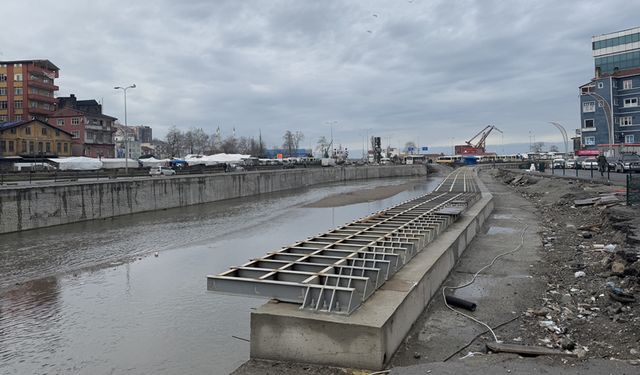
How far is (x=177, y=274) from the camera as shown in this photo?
15773 millimetres

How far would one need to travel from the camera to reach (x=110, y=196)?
34.5 meters

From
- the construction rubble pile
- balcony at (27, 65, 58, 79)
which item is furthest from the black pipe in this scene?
balcony at (27, 65, 58, 79)

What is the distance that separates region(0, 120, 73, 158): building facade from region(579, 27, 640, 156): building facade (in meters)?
93.0

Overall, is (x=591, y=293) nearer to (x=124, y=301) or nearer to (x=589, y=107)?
(x=124, y=301)

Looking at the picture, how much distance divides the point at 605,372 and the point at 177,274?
12837 mm

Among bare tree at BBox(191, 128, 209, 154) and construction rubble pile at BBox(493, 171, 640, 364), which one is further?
bare tree at BBox(191, 128, 209, 154)

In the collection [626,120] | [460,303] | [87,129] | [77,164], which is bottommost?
[460,303]

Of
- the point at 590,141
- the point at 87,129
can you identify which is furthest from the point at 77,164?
the point at 590,141

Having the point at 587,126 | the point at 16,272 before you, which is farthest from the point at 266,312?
the point at 587,126

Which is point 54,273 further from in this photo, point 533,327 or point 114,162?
point 114,162

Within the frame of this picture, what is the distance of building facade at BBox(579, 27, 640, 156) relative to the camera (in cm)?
8750

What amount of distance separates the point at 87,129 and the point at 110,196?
6967 centimetres

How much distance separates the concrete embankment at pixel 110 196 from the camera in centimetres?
2728

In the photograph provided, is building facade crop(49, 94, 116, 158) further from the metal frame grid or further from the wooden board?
the wooden board
